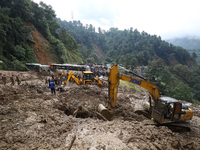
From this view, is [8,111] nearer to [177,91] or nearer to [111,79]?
[111,79]

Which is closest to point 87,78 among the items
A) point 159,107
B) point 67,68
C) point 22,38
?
point 67,68

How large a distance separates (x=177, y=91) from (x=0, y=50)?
3586 cm

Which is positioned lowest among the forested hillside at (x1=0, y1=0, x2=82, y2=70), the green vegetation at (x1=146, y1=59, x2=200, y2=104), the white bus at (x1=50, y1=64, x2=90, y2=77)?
the green vegetation at (x1=146, y1=59, x2=200, y2=104)

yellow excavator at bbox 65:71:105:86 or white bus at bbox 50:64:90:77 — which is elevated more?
white bus at bbox 50:64:90:77

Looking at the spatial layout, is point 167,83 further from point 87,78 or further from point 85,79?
point 85,79

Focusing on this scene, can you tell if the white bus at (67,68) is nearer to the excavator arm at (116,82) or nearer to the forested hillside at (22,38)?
the forested hillside at (22,38)

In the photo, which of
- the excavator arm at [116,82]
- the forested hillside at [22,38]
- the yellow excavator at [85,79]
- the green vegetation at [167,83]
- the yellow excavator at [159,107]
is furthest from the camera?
the green vegetation at [167,83]

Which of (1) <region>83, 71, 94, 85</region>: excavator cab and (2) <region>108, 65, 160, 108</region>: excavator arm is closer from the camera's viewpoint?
(2) <region>108, 65, 160, 108</region>: excavator arm

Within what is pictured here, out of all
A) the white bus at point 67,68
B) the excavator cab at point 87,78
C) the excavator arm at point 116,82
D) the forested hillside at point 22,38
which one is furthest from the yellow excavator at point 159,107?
the forested hillside at point 22,38

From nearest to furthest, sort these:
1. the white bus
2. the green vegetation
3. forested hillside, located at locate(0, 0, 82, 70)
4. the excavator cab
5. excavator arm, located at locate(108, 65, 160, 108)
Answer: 1. excavator arm, located at locate(108, 65, 160, 108)
2. the excavator cab
3. forested hillside, located at locate(0, 0, 82, 70)
4. the white bus
5. the green vegetation

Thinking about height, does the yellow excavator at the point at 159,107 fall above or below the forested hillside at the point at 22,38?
below

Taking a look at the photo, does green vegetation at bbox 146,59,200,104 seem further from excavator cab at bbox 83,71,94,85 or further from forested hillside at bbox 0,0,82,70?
forested hillside at bbox 0,0,82,70

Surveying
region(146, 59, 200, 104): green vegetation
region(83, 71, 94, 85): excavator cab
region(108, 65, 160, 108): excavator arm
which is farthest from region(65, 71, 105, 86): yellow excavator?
region(146, 59, 200, 104): green vegetation

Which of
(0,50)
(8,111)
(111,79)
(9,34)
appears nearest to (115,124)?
(111,79)
